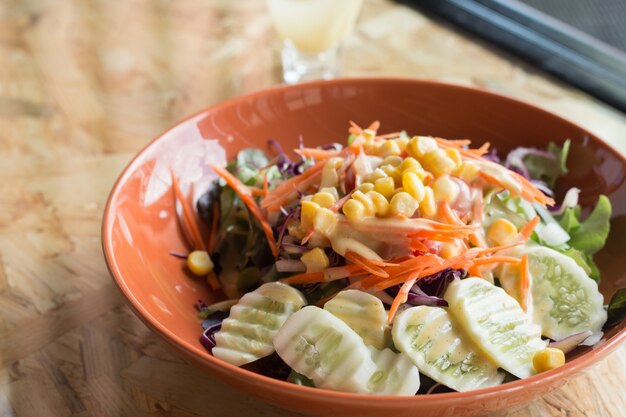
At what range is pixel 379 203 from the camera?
1361 mm

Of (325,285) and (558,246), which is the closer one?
(325,285)

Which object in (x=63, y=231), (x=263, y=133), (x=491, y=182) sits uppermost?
(x=491, y=182)

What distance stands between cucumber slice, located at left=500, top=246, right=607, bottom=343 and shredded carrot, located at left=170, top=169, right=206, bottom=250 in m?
0.70

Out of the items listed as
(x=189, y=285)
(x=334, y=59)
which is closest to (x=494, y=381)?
(x=189, y=285)

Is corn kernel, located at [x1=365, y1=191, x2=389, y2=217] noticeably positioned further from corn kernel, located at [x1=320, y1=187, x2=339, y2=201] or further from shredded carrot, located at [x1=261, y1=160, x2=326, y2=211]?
shredded carrot, located at [x1=261, y1=160, x2=326, y2=211]

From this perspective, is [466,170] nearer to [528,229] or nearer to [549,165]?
[528,229]

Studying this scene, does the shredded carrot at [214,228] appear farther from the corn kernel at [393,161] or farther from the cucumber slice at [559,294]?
the cucumber slice at [559,294]

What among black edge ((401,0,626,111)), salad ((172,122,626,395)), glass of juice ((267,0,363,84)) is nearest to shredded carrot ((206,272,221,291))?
salad ((172,122,626,395))

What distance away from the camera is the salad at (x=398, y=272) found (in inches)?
48.6

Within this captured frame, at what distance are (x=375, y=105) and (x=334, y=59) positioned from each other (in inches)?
30.1

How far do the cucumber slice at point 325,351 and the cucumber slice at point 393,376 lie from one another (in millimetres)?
14

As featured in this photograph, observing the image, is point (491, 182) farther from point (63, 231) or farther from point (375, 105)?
point (63, 231)

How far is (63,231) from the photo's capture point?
192cm

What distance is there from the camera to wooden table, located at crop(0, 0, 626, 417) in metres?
1.44
